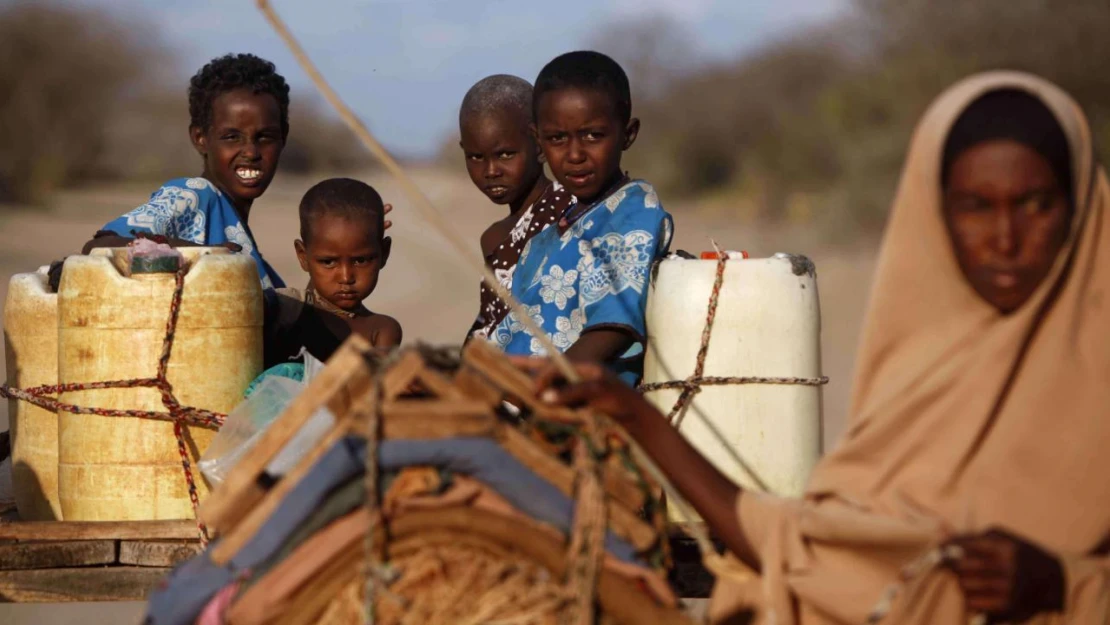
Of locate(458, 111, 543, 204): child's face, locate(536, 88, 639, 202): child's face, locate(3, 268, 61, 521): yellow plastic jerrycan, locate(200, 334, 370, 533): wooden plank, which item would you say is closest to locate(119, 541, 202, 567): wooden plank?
locate(3, 268, 61, 521): yellow plastic jerrycan

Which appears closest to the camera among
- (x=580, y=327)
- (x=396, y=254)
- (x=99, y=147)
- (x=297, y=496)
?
(x=297, y=496)

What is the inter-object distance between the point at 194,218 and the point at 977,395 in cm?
316

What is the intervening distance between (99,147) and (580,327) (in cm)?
3522

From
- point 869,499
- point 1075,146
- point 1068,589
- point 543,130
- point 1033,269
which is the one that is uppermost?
point 543,130

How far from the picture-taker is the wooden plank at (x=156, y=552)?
3625mm

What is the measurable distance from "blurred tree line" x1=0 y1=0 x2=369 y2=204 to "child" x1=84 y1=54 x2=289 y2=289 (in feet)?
87.4

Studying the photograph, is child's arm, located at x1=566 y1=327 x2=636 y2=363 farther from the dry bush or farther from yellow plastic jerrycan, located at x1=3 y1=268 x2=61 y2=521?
the dry bush

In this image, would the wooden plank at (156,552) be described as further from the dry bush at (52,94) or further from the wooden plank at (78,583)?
the dry bush at (52,94)

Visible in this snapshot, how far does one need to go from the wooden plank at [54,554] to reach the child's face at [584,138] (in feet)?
6.26

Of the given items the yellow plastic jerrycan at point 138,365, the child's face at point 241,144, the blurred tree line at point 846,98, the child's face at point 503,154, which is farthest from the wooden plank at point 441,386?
the blurred tree line at point 846,98

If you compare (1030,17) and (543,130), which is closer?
(543,130)

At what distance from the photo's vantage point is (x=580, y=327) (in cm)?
440

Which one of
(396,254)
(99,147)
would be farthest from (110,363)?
(99,147)

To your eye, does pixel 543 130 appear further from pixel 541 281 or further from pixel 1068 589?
pixel 1068 589
